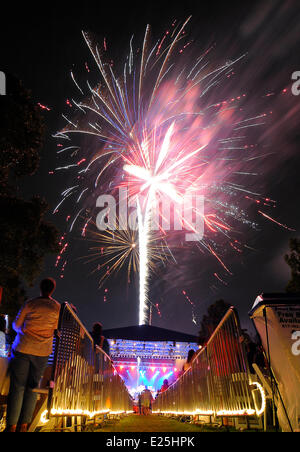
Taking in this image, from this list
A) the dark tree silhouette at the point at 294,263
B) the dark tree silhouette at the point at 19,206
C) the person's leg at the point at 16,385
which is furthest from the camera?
the dark tree silhouette at the point at 294,263

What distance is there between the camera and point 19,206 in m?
11.8

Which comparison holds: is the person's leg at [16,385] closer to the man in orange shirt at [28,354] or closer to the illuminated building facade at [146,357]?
the man in orange shirt at [28,354]

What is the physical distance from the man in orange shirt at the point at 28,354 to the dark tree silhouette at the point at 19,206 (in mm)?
7718

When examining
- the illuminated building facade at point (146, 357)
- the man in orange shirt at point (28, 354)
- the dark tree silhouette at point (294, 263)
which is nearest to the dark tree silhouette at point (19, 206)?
the man in orange shirt at point (28, 354)

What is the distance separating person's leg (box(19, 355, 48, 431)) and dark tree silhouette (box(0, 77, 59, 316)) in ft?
26.9

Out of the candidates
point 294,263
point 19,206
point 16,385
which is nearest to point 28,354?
point 16,385

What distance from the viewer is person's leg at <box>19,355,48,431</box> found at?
3.49 meters

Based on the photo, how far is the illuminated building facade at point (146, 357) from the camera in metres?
31.8

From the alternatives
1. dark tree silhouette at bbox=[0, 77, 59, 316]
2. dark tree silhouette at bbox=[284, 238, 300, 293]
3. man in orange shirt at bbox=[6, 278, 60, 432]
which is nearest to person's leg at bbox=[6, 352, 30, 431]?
man in orange shirt at bbox=[6, 278, 60, 432]

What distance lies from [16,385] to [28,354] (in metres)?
0.30

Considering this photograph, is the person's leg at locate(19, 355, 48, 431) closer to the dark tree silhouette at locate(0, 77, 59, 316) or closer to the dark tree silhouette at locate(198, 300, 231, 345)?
the dark tree silhouette at locate(0, 77, 59, 316)

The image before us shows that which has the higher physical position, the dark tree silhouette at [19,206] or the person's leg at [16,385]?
the dark tree silhouette at [19,206]

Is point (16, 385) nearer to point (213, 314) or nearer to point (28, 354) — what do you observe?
point (28, 354)

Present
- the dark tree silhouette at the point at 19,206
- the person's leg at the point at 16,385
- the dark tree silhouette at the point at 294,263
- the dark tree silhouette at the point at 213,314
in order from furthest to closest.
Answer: the dark tree silhouette at the point at 213,314 → the dark tree silhouette at the point at 294,263 → the dark tree silhouette at the point at 19,206 → the person's leg at the point at 16,385
